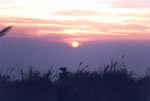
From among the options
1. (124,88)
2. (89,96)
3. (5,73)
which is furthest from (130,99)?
(5,73)

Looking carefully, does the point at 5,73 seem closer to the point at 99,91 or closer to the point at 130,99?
the point at 99,91

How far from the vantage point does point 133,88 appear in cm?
1365

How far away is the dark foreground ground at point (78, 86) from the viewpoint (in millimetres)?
12461

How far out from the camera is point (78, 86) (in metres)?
13.3

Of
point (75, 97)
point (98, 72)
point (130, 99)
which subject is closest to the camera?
point (75, 97)

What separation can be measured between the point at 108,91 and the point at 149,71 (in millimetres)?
2591

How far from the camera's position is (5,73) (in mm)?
14109

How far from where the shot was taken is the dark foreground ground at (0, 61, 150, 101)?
12.5 meters

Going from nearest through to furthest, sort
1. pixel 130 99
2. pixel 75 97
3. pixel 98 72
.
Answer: pixel 75 97
pixel 130 99
pixel 98 72

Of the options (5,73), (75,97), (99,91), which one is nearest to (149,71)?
(99,91)

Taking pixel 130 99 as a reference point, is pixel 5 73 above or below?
above

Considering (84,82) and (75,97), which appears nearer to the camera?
(75,97)

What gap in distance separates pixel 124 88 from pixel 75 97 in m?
1.98

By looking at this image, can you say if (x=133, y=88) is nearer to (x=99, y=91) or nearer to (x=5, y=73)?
(x=99, y=91)
